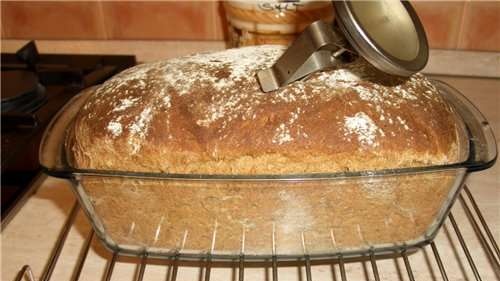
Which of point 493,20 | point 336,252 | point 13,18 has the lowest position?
point 336,252

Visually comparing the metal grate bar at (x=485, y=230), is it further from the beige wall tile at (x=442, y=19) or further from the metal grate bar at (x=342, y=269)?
the beige wall tile at (x=442, y=19)

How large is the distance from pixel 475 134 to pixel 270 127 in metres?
0.27

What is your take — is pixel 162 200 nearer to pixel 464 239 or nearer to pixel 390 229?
pixel 390 229

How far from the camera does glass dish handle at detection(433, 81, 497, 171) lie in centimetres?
51

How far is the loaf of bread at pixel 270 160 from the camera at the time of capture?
1.72ft

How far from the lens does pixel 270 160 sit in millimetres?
542

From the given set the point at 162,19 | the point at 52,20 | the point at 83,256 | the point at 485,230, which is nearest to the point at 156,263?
the point at 83,256

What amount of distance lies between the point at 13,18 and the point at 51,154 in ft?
2.56

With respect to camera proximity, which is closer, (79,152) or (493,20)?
(79,152)

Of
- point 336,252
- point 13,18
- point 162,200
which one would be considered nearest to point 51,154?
point 162,200

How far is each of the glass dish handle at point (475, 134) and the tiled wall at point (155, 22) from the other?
1.32ft

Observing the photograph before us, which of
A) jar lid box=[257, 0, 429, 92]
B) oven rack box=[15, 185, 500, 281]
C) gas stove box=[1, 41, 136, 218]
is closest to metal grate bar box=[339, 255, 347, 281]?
oven rack box=[15, 185, 500, 281]

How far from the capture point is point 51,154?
1.87 feet

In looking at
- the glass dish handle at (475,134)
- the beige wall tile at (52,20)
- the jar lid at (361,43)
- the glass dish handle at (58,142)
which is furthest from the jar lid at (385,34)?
the beige wall tile at (52,20)
